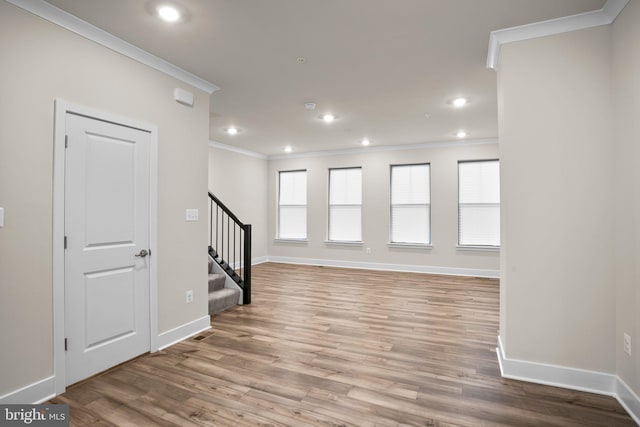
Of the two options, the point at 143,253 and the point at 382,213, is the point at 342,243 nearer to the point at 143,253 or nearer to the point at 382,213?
the point at 382,213

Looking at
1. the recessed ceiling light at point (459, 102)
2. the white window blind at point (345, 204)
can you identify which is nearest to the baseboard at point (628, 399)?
the recessed ceiling light at point (459, 102)

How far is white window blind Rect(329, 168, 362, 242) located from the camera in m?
7.65

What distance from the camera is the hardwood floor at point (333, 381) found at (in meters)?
2.05

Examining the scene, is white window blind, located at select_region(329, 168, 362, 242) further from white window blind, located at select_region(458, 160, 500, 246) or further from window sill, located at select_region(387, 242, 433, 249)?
white window blind, located at select_region(458, 160, 500, 246)

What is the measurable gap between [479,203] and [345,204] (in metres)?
2.86

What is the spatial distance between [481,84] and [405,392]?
3.27 metres

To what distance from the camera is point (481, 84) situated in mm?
3672

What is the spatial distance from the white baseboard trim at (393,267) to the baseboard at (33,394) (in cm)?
594

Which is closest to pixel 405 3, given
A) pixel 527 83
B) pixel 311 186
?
pixel 527 83

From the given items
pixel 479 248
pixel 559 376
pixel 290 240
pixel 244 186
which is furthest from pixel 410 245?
pixel 559 376

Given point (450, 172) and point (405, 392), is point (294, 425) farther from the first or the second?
point (450, 172)

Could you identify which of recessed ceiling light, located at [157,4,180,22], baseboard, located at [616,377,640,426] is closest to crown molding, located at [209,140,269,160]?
recessed ceiling light, located at [157,4,180,22]

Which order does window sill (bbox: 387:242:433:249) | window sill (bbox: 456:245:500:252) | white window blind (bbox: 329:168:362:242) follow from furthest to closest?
white window blind (bbox: 329:168:362:242) → window sill (bbox: 387:242:433:249) → window sill (bbox: 456:245:500:252)

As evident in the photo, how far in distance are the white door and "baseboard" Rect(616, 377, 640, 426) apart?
362 cm
